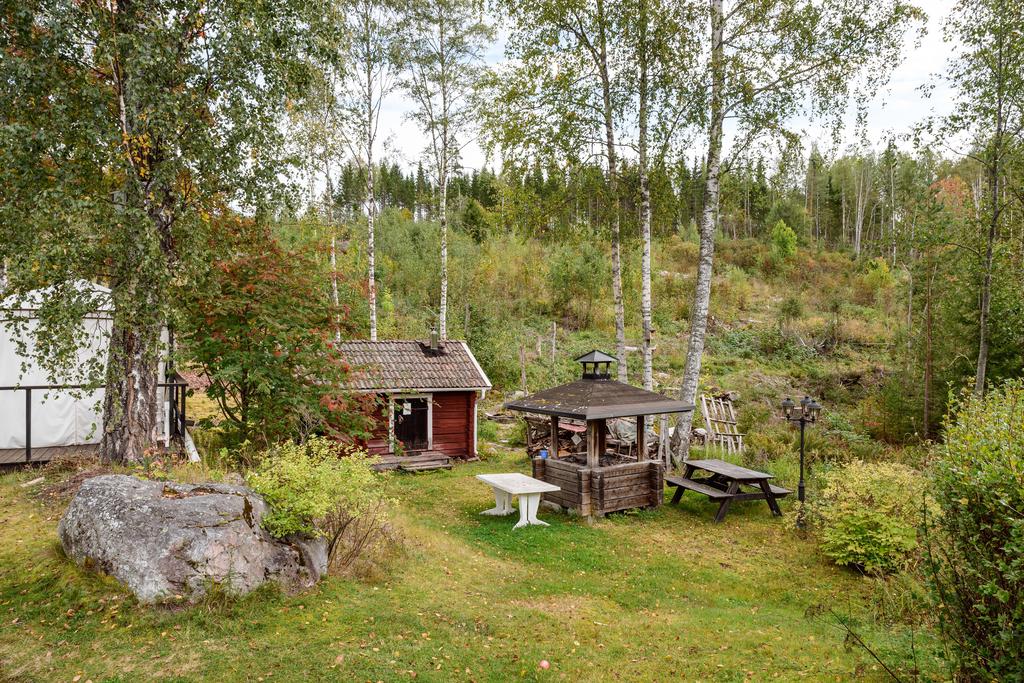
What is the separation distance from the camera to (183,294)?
8469mm

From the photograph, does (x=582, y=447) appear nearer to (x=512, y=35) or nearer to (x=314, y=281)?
(x=314, y=281)

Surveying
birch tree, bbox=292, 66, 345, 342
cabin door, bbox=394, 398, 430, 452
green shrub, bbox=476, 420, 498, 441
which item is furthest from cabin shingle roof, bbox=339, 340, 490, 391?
birch tree, bbox=292, 66, 345, 342

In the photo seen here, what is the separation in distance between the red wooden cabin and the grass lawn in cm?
528

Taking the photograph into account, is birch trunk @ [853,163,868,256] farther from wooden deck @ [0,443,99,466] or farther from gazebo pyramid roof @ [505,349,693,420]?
wooden deck @ [0,443,99,466]

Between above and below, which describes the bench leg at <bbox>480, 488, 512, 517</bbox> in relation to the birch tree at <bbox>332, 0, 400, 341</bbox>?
below

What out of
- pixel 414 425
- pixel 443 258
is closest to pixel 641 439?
pixel 414 425

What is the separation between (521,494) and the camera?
8.96 metres

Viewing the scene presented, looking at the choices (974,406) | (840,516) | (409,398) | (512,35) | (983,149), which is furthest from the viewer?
(409,398)

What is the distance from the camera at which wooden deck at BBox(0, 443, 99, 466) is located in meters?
Answer: 9.14

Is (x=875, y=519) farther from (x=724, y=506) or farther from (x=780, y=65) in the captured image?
(x=780, y=65)

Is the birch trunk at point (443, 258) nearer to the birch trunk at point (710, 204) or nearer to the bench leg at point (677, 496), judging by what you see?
the birch trunk at point (710, 204)

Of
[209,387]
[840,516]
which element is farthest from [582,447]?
[209,387]

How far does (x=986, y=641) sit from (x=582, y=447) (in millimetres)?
11312

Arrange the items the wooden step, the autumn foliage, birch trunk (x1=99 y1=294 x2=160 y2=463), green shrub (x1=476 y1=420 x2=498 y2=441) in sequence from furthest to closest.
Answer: green shrub (x1=476 y1=420 x2=498 y2=441) < the wooden step < the autumn foliage < birch trunk (x1=99 y1=294 x2=160 y2=463)
